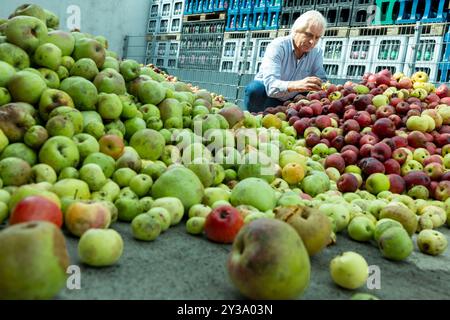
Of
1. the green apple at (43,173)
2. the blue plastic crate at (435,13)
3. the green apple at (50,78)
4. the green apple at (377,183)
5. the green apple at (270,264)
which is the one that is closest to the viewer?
the green apple at (270,264)

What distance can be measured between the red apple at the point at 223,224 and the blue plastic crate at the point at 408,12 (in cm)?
687

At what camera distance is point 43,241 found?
114 centimetres

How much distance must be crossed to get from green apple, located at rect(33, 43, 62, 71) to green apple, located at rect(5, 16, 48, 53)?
69 millimetres

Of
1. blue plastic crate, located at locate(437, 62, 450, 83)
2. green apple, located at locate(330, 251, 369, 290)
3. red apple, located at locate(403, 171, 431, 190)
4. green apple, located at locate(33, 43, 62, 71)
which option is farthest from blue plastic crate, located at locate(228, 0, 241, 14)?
green apple, located at locate(330, 251, 369, 290)

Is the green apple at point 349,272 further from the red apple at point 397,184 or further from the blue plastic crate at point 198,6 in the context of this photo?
the blue plastic crate at point 198,6

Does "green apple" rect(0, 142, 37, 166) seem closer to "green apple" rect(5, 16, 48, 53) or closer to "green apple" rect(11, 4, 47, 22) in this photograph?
"green apple" rect(5, 16, 48, 53)

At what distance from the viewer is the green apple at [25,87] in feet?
7.32

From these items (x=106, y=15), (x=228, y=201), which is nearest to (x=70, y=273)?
(x=228, y=201)

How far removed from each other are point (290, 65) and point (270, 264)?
427cm

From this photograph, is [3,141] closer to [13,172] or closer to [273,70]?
[13,172]

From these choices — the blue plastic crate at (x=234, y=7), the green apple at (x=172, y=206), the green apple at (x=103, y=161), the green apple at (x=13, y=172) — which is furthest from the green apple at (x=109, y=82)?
the blue plastic crate at (x=234, y=7)

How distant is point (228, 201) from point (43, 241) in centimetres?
123

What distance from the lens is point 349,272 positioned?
5.00ft

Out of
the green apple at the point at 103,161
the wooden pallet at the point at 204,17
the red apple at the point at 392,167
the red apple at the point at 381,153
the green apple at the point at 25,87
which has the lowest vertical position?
the green apple at the point at 103,161
